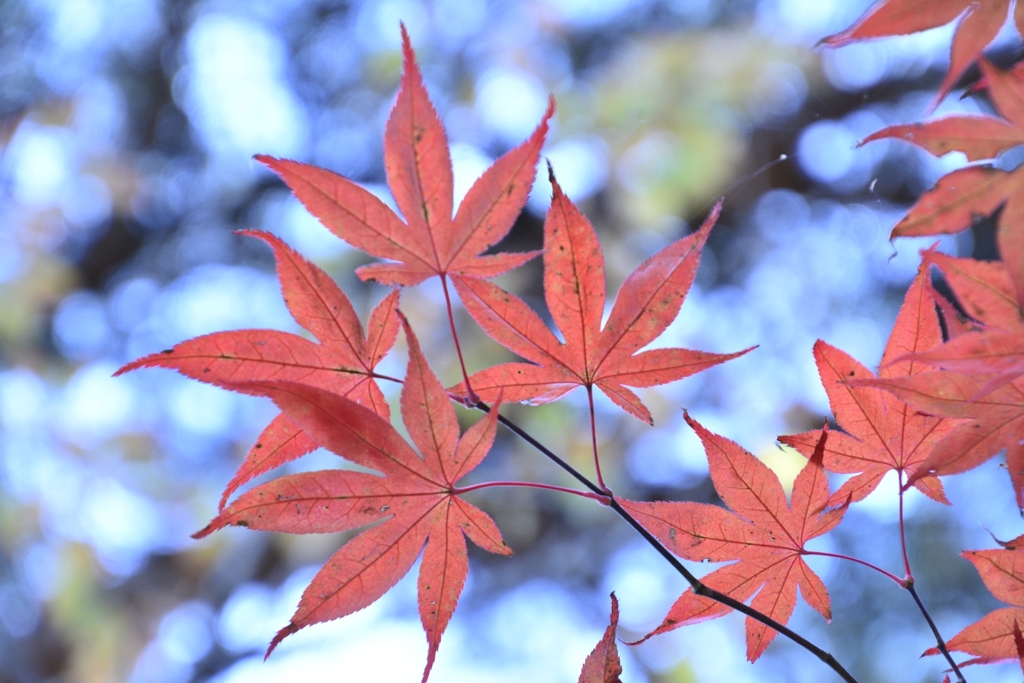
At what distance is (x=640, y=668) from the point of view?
6.88 ft

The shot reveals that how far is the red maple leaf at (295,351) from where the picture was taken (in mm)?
391

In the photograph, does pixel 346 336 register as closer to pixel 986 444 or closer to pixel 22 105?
pixel 986 444

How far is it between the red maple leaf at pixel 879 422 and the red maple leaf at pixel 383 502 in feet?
0.65

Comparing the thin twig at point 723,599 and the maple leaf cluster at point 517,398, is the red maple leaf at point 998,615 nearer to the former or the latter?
the maple leaf cluster at point 517,398

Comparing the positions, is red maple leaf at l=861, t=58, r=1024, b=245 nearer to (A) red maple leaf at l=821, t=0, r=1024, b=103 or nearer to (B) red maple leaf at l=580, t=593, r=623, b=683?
(A) red maple leaf at l=821, t=0, r=1024, b=103

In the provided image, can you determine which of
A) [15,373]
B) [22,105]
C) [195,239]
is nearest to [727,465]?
[195,239]

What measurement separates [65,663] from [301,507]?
8.29ft

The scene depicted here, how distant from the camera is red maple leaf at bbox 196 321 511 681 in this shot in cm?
36

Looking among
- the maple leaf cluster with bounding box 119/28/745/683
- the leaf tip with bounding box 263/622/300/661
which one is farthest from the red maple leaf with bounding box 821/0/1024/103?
the leaf tip with bounding box 263/622/300/661

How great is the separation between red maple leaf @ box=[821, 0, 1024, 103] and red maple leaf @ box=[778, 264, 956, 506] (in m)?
0.13

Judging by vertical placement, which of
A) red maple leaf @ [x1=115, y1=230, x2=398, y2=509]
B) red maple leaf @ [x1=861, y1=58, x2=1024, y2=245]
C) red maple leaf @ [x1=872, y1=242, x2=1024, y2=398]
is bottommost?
red maple leaf @ [x1=115, y1=230, x2=398, y2=509]

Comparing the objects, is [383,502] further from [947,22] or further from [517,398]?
[947,22]

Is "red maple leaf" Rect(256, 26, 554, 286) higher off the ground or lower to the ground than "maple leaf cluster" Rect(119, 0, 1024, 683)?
higher

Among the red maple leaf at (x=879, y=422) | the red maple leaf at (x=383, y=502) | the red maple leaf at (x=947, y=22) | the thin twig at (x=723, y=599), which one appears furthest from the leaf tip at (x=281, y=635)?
the red maple leaf at (x=947, y=22)
